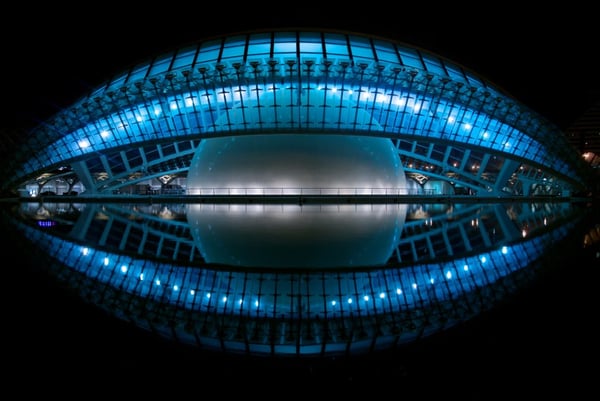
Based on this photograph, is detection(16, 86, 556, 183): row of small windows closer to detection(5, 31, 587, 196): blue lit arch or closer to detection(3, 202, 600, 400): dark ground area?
detection(5, 31, 587, 196): blue lit arch

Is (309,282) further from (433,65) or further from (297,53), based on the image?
(433,65)

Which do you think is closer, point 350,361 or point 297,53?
point 350,361

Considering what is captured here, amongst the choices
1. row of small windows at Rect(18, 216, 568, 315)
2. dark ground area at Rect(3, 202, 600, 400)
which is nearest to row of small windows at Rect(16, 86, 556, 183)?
row of small windows at Rect(18, 216, 568, 315)

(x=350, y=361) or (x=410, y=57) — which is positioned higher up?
(x=410, y=57)

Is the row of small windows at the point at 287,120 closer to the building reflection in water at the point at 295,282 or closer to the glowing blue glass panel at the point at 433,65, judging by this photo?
the glowing blue glass panel at the point at 433,65

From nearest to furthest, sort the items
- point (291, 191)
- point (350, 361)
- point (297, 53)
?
point (350, 361), point (291, 191), point (297, 53)

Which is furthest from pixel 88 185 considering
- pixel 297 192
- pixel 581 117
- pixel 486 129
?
pixel 581 117

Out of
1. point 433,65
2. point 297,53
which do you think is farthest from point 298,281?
point 433,65

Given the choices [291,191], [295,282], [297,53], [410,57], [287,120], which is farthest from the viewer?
[410,57]
